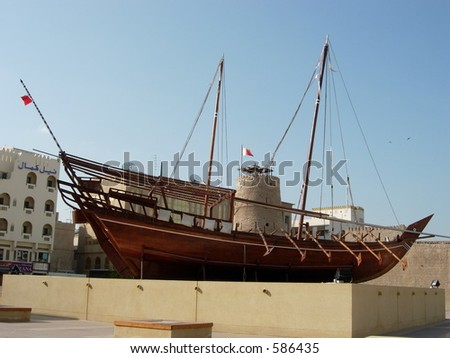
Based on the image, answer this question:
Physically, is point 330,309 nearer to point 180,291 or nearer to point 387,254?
point 180,291

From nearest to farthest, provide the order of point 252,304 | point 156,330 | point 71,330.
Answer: point 156,330 → point 71,330 → point 252,304

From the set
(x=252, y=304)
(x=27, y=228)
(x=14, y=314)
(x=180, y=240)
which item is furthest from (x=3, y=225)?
(x=252, y=304)

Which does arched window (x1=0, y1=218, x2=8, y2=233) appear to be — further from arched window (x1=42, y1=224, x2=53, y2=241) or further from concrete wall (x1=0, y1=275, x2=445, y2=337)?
concrete wall (x1=0, y1=275, x2=445, y2=337)

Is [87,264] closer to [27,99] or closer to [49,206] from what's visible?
[49,206]

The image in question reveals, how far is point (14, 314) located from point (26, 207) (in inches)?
1225

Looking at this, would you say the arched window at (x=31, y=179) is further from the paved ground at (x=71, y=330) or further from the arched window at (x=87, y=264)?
the paved ground at (x=71, y=330)

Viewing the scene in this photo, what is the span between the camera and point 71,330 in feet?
39.3

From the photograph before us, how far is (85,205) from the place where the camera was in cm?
1805

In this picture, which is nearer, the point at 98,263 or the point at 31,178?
A: the point at 31,178

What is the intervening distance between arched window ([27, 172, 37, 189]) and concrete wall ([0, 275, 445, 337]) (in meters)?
27.7

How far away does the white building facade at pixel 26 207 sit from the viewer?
41.2 meters

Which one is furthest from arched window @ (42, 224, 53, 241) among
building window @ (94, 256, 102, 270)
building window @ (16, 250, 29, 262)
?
building window @ (94, 256, 102, 270)

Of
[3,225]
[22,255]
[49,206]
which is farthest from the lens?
[49,206]

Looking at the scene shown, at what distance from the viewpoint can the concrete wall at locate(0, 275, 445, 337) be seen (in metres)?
11.4
